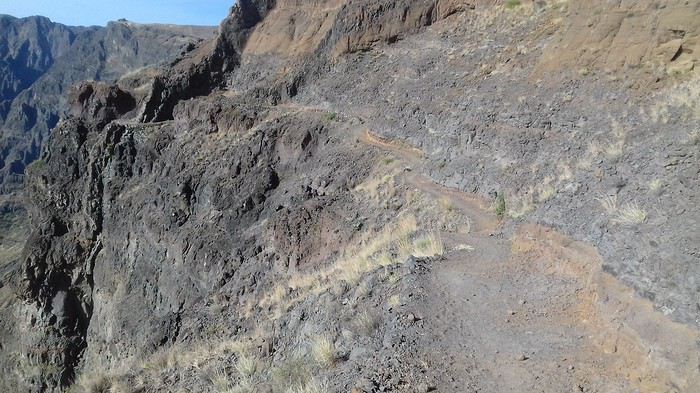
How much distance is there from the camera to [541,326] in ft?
19.4

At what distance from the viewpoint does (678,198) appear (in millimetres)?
5996

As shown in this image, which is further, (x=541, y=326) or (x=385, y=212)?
(x=385, y=212)

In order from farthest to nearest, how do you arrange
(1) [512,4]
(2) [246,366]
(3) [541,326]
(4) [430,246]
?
(1) [512,4], (4) [430,246], (2) [246,366], (3) [541,326]

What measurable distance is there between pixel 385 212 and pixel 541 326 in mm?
7900

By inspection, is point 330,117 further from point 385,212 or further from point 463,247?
point 463,247

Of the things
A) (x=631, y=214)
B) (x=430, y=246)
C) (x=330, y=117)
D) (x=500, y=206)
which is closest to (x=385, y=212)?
(x=500, y=206)

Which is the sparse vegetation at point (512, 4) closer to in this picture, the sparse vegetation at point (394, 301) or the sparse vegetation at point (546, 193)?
the sparse vegetation at point (546, 193)

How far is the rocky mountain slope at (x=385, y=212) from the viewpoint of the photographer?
18.5 ft

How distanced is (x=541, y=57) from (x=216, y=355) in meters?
12.3

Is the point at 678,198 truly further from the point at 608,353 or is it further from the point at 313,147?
the point at 313,147

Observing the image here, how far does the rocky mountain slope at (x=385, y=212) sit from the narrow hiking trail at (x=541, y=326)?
0.03 meters

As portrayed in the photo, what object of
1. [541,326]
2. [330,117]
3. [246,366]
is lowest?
[246,366]

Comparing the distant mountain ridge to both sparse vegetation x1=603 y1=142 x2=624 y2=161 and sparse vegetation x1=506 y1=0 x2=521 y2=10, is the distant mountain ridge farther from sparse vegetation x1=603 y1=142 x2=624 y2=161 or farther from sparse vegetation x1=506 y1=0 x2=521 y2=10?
sparse vegetation x1=603 y1=142 x2=624 y2=161

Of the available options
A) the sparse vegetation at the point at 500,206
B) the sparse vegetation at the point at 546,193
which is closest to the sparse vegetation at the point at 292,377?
the sparse vegetation at the point at 546,193
